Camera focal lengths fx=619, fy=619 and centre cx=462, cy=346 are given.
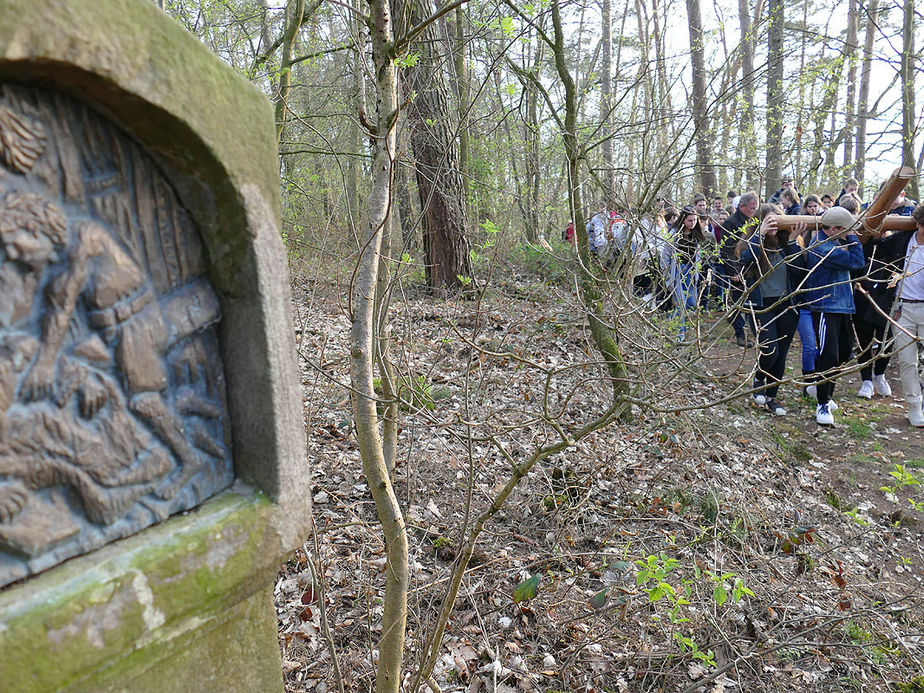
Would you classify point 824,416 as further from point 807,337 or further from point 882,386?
point 882,386

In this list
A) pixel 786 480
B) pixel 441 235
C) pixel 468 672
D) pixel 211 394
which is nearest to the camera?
pixel 211 394

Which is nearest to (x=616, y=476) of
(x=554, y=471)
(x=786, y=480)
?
(x=554, y=471)

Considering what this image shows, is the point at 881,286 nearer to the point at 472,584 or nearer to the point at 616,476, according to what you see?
the point at 616,476

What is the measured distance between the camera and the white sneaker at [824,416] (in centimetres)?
599

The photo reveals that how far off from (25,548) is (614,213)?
14.5 ft

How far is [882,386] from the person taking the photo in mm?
6887

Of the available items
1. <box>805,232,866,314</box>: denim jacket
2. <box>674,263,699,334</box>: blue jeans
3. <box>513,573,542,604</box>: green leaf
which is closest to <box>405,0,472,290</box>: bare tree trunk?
<box>674,263,699,334</box>: blue jeans

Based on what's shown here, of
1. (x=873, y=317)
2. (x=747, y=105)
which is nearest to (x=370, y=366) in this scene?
(x=747, y=105)

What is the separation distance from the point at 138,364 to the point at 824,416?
6.39m

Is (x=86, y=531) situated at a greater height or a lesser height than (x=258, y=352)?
lesser

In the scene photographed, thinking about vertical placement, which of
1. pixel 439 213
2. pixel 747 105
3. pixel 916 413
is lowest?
pixel 916 413

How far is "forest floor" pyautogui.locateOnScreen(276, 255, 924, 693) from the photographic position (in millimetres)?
2783

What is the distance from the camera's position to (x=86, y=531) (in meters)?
1.12

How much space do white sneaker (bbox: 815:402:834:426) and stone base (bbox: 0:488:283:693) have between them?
5.95 m
